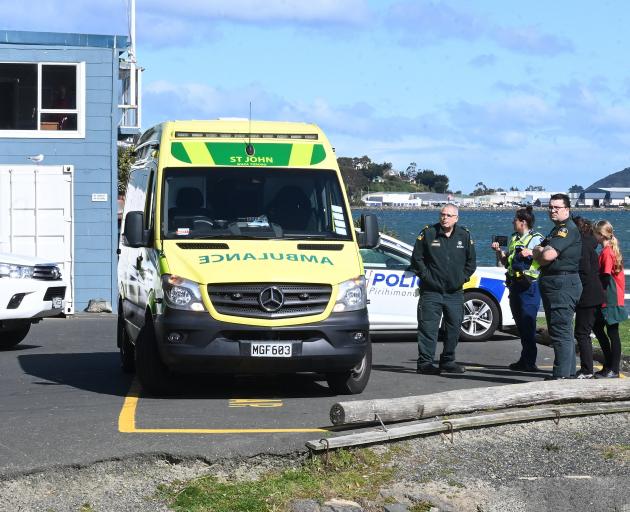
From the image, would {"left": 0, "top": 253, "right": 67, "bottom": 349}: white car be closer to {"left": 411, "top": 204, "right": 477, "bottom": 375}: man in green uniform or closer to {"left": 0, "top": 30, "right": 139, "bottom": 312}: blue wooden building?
{"left": 411, "top": 204, "right": 477, "bottom": 375}: man in green uniform

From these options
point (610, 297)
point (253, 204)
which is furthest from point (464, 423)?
point (610, 297)

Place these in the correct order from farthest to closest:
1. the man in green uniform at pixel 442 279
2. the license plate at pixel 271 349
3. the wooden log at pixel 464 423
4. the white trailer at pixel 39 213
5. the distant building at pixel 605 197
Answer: the distant building at pixel 605 197, the white trailer at pixel 39 213, the man in green uniform at pixel 442 279, the license plate at pixel 271 349, the wooden log at pixel 464 423

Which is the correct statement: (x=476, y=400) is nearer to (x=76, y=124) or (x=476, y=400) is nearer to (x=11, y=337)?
(x=11, y=337)

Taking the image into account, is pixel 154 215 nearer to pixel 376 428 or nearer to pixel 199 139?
pixel 199 139

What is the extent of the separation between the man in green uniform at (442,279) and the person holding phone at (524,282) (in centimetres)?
69

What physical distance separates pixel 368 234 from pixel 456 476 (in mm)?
4111

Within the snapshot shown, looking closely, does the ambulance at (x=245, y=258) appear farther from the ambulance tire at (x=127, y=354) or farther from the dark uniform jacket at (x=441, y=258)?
the dark uniform jacket at (x=441, y=258)

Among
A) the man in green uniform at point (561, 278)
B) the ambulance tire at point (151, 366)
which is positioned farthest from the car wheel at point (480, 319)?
the ambulance tire at point (151, 366)

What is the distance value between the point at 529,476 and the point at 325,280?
3.31 meters

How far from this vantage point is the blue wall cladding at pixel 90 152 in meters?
23.6

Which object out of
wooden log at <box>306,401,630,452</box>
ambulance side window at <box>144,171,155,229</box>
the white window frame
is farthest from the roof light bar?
the white window frame

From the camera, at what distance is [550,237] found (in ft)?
40.4

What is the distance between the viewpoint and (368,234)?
1223 centimetres

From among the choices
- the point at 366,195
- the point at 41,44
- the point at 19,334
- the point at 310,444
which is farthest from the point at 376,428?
the point at 366,195
